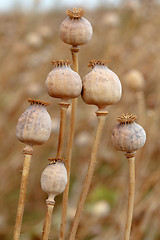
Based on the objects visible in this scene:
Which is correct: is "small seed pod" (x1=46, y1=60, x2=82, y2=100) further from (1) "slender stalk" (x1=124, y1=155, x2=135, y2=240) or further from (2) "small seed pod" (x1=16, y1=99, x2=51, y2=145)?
(1) "slender stalk" (x1=124, y1=155, x2=135, y2=240)

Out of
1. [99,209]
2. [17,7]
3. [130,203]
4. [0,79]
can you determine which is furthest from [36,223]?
[17,7]

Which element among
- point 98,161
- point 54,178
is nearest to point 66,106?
point 54,178

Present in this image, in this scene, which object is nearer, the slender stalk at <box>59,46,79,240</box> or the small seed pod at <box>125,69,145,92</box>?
the slender stalk at <box>59,46,79,240</box>

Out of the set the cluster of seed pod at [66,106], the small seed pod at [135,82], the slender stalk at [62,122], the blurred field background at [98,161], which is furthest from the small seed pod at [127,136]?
the small seed pod at [135,82]

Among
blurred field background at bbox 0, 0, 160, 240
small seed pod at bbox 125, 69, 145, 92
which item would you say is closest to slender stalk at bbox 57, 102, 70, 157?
blurred field background at bbox 0, 0, 160, 240

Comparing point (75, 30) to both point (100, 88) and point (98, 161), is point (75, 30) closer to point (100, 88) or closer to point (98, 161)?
point (100, 88)

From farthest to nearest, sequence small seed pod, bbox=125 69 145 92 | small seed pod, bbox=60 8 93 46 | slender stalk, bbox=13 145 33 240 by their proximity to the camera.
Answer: small seed pod, bbox=125 69 145 92, small seed pod, bbox=60 8 93 46, slender stalk, bbox=13 145 33 240
